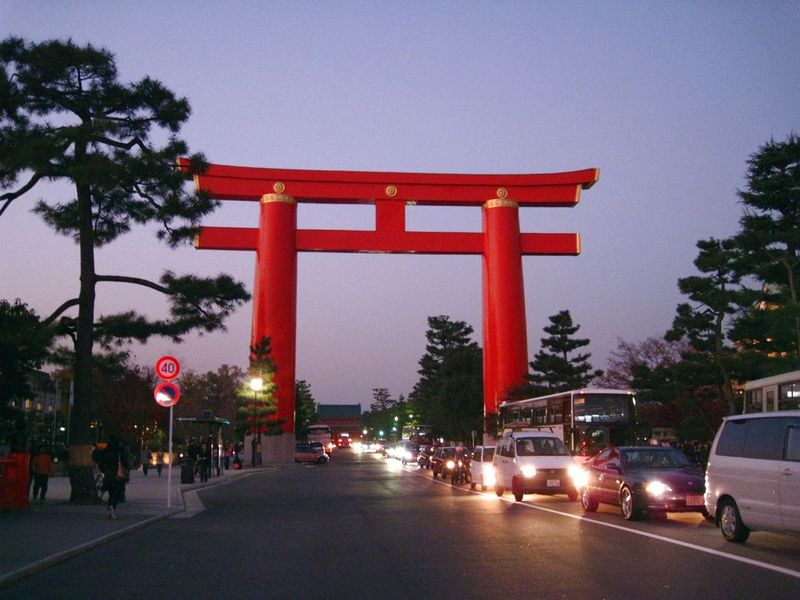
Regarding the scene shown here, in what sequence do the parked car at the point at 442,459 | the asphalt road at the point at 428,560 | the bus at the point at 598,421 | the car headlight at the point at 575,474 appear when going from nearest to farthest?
the asphalt road at the point at 428,560 < the car headlight at the point at 575,474 < the bus at the point at 598,421 < the parked car at the point at 442,459

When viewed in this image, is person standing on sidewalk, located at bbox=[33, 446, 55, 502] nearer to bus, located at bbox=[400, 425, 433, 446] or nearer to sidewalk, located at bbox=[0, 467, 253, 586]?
sidewalk, located at bbox=[0, 467, 253, 586]

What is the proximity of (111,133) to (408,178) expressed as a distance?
32256 mm

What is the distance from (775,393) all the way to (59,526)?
18103mm

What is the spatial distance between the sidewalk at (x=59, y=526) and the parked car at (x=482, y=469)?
9.59 meters

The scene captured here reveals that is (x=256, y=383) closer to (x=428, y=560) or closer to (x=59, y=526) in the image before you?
(x=59, y=526)

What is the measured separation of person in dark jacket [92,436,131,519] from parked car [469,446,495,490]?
12.7m

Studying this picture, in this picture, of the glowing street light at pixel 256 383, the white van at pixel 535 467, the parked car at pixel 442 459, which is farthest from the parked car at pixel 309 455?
the white van at pixel 535 467

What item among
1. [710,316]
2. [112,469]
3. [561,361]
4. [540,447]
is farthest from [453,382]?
[112,469]

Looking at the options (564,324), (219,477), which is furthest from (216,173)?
(564,324)

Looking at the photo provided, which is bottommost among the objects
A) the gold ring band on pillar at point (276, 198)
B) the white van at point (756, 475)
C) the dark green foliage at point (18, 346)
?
the white van at point (756, 475)

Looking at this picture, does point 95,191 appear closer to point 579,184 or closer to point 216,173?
point 216,173

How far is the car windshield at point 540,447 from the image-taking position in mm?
23906

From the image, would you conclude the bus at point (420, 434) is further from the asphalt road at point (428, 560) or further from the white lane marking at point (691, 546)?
the asphalt road at point (428, 560)

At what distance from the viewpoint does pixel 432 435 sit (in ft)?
290
